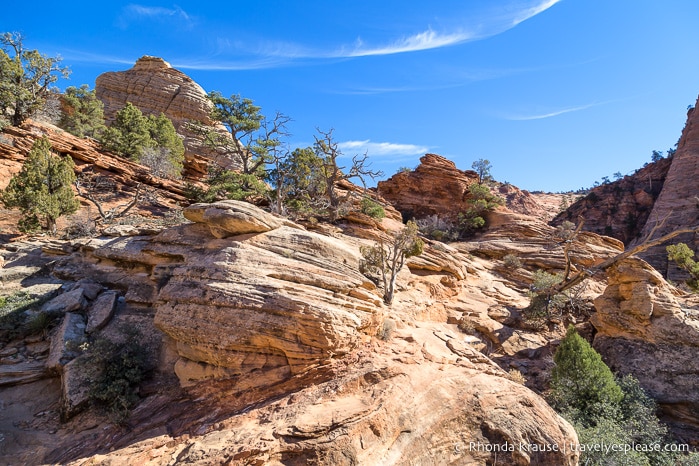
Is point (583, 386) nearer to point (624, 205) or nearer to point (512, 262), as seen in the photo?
point (512, 262)

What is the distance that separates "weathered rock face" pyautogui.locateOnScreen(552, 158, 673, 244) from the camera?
42.2 meters

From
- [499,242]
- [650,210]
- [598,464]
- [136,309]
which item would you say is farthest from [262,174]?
[650,210]

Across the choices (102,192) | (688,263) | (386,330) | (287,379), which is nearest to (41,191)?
(102,192)

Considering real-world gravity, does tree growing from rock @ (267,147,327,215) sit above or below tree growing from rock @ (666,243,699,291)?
above

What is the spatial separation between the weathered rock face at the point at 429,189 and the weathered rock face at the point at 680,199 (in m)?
19.7

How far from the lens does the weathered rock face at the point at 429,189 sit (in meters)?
36.8

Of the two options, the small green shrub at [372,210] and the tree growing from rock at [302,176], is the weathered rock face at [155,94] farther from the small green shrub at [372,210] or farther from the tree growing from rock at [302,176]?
the small green shrub at [372,210]

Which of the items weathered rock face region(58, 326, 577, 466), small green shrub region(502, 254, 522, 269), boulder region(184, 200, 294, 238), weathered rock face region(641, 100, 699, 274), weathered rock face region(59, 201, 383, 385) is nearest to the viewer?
weathered rock face region(58, 326, 577, 466)

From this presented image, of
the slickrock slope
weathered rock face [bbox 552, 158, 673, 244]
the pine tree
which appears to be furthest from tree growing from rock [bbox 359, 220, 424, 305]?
weathered rock face [bbox 552, 158, 673, 244]

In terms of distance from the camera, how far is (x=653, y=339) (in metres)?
11.8

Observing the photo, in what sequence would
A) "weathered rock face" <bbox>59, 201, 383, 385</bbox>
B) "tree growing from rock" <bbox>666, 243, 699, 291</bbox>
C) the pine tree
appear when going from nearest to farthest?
1. "weathered rock face" <bbox>59, 201, 383, 385</bbox>
2. the pine tree
3. "tree growing from rock" <bbox>666, 243, 699, 291</bbox>

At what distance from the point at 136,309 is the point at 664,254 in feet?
149

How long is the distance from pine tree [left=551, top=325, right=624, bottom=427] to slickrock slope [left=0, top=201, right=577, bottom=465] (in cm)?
307

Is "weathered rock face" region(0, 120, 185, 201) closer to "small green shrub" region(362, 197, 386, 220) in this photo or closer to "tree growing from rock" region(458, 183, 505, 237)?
"small green shrub" region(362, 197, 386, 220)
